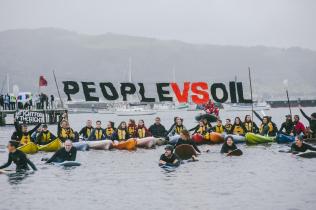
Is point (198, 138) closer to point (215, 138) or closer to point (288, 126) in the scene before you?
point (215, 138)

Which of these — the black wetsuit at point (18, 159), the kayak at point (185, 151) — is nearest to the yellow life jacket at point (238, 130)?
the kayak at point (185, 151)

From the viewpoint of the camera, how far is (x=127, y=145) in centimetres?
3372

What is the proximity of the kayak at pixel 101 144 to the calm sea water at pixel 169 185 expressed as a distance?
3.78 metres

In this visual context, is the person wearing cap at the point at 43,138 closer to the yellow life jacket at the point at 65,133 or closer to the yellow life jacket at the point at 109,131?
the yellow life jacket at the point at 65,133

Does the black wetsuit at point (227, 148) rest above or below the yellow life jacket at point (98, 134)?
below

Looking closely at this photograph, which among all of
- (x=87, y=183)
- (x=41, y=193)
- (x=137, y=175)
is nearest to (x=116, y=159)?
(x=137, y=175)

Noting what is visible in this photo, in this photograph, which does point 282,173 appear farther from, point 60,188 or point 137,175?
point 60,188

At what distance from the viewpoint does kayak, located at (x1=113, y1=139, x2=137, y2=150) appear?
33.6 m

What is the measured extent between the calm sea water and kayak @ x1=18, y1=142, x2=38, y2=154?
5.33 ft

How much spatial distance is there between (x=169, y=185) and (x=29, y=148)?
12028 millimetres

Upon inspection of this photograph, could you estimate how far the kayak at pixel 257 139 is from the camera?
35.2m

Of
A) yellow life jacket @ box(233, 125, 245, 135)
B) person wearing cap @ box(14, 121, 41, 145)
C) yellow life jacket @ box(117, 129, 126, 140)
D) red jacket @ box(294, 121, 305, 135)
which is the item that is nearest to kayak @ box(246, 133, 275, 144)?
yellow life jacket @ box(233, 125, 245, 135)

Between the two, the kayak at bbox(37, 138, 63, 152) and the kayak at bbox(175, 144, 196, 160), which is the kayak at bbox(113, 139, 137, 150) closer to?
the kayak at bbox(37, 138, 63, 152)

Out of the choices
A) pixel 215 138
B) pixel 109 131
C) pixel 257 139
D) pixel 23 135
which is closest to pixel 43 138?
pixel 23 135
